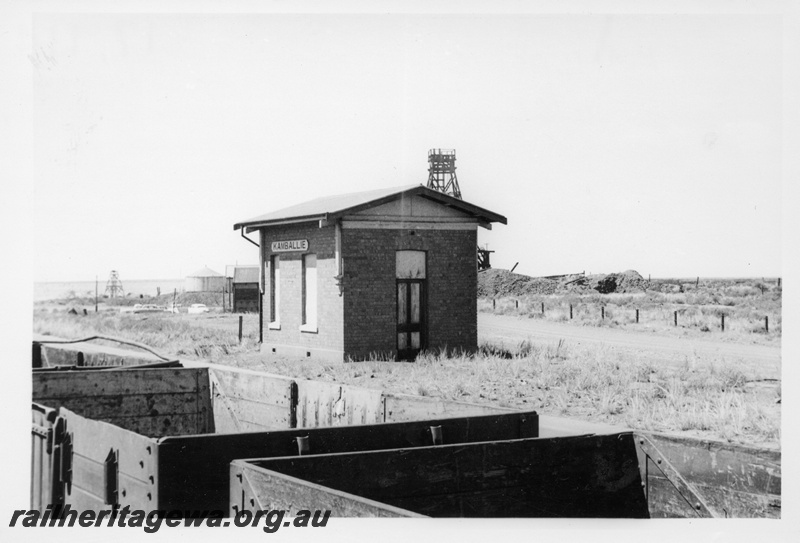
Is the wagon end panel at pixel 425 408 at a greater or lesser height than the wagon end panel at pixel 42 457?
greater

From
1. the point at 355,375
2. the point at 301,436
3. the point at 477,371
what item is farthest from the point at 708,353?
the point at 301,436

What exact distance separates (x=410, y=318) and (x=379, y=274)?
133cm

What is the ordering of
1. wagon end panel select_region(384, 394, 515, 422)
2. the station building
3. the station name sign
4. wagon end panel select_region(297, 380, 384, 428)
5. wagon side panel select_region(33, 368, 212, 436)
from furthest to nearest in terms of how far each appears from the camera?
1. the station name sign
2. the station building
3. wagon side panel select_region(33, 368, 212, 436)
4. wagon end panel select_region(297, 380, 384, 428)
5. wagon end panel select_region(384, 394, 515, 422)

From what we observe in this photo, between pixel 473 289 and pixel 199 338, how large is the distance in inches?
432

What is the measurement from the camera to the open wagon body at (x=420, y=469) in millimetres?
4949

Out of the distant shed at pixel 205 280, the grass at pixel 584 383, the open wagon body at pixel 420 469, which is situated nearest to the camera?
the open wagon body at pixel 420 469

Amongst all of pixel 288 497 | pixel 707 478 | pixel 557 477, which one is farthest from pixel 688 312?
pixel 288 497

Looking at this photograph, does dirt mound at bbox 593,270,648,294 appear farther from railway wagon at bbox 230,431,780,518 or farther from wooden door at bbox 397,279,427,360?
railway wagon at bbox 230,431,780,518

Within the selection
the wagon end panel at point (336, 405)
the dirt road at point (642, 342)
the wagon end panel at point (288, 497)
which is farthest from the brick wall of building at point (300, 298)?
the wagon end panel at point (288, 497)

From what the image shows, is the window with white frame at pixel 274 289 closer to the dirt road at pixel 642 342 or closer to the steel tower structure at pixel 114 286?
the dirt road at pixel 642 342
